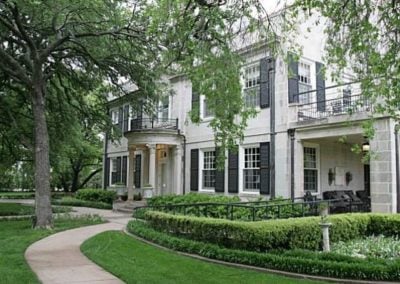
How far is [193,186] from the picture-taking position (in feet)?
66.4

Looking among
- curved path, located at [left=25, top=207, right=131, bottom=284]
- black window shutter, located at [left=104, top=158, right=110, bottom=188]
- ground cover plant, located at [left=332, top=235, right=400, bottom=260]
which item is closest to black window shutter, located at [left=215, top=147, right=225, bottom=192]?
curved path, located at [left=25, top=207, right=131, bottom=284]

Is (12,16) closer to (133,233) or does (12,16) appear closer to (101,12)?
(101,12)

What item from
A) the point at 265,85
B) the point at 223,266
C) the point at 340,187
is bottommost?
the point at 223,266

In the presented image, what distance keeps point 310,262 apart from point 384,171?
7.15m

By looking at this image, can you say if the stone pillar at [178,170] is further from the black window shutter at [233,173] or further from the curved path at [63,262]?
the curved path at [63,262]

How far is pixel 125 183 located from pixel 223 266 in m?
19.0

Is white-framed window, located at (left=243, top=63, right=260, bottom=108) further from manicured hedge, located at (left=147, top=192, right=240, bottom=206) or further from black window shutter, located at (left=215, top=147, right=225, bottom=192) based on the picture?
manicured hedge, located at (left=147, top=192, right=240, bottom=206)

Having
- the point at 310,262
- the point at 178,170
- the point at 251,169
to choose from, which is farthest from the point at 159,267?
the point at 178,170

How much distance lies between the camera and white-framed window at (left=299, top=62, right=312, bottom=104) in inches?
668

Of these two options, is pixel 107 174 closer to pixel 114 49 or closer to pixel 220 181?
pixel 220 181

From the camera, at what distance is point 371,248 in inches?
349

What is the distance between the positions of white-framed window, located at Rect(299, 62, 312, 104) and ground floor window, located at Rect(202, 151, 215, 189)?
4899 millimetres

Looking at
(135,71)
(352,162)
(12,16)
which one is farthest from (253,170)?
(12,16)

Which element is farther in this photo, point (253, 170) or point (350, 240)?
point (253, 170)
